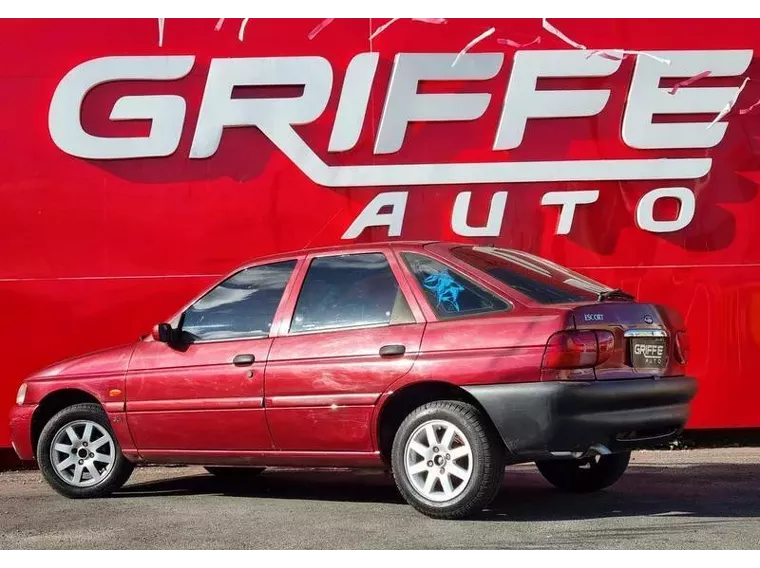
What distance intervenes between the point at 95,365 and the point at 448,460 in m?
2.85

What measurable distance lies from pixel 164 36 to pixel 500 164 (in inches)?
127

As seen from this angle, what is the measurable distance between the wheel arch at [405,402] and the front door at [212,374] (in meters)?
0.81

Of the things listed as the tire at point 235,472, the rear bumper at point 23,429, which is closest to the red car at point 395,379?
the rear bumper at point 23,429

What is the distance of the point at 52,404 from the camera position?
836 cm

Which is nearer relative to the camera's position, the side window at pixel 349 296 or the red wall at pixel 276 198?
the side window at pixel 349 296

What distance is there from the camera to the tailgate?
6445 millimetres

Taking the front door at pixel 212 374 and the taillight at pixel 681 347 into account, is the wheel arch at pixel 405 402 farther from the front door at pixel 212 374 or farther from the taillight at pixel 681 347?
the taillight at pixel 681 347

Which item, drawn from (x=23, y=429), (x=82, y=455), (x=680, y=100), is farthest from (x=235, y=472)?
(x=680, y=100)

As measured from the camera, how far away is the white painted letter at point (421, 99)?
10.5m

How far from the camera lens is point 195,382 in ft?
24.8

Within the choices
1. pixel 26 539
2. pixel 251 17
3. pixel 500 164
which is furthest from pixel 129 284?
pixel 26 539

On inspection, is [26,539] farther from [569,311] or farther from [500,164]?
[500,164]

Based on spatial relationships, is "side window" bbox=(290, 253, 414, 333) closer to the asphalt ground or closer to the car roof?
the car roof

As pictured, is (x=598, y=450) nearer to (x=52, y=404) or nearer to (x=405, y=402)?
(x=405, y=402)
